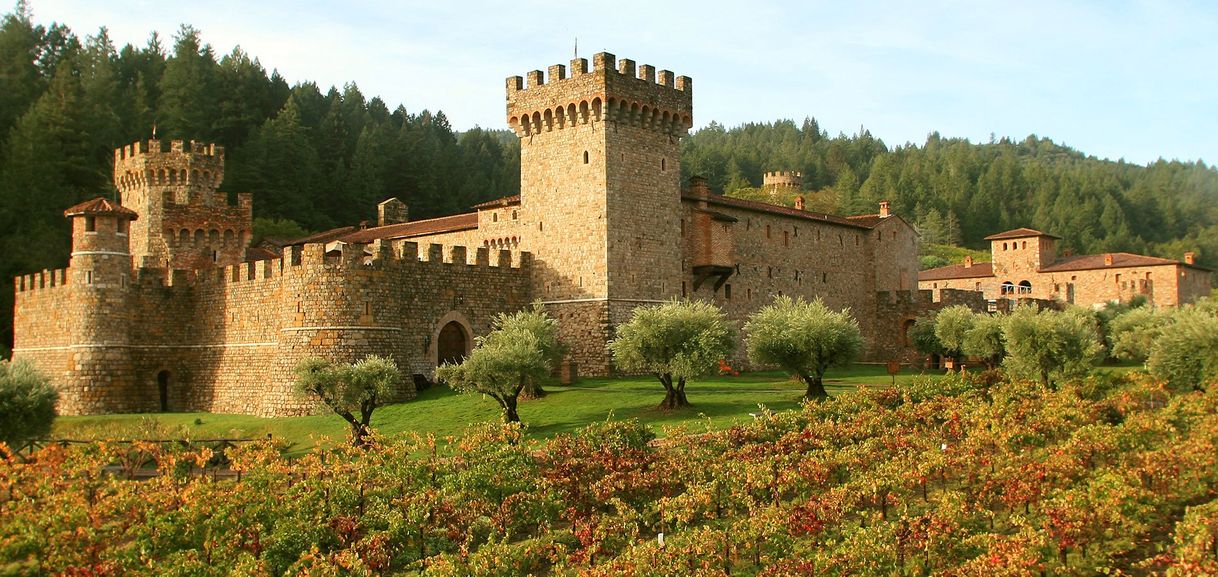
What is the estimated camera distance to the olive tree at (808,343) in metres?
32.0

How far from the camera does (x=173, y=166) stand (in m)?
45.6

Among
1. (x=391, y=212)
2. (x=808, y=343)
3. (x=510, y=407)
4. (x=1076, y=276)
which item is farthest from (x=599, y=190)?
(x=1076, y=276)

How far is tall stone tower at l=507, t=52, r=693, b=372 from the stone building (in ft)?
127

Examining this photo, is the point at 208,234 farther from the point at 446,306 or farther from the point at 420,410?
the point at 420,410

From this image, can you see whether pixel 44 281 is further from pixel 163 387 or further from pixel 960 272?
pixel 960 272

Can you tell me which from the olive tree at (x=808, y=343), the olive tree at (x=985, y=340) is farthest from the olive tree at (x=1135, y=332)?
the olive tree at (x=808, y=343)

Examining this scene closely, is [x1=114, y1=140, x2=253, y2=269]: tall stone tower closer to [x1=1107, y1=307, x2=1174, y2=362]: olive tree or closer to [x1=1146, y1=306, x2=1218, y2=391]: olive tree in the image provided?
[x1=1146, y1=306, x2=1218, y2=391]: olive tree

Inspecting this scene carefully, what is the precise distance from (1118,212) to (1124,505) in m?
124

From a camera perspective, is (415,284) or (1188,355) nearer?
(1188,355)

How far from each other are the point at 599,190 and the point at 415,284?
7132 millimetres

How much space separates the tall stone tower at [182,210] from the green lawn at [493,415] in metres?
10.1

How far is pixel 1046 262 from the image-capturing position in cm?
7894

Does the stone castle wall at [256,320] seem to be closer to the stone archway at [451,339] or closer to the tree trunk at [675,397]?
the stone archway at [451,339]

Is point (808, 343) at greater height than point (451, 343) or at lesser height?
lesser
